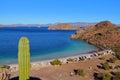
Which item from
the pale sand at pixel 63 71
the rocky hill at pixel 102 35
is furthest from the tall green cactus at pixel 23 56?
the rocky hill at pixel 102 35

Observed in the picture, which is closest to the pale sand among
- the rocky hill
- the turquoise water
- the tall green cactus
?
the tall green cactus

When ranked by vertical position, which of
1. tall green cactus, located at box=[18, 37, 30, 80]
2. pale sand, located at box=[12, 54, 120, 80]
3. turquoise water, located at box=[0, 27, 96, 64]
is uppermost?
tall green cactus, located at box=[18, 37, 30, 80]

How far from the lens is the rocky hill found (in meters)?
64.5

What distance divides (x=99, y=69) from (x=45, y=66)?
222 inches

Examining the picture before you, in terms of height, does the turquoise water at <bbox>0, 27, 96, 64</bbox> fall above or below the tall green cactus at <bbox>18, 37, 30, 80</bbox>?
below

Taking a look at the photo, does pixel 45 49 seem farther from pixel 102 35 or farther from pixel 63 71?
pixel 63 71

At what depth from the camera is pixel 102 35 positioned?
73938 millimetres

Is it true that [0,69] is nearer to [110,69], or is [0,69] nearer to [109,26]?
[110,69]

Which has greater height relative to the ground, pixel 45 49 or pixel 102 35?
pixel 102 35

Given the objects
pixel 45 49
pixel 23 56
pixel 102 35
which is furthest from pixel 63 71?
pixel 102 35

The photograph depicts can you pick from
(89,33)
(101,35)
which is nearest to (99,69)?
(101,35)

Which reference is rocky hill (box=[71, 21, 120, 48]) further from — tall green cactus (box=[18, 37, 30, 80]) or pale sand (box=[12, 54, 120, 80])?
tall green cactus (box=[18, 37, 30, 80])

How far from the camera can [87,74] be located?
23.1m

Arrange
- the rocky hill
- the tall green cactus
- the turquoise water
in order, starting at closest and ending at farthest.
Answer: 1. the tall green cactus
2. the turquoise water
3. the rocky hill
